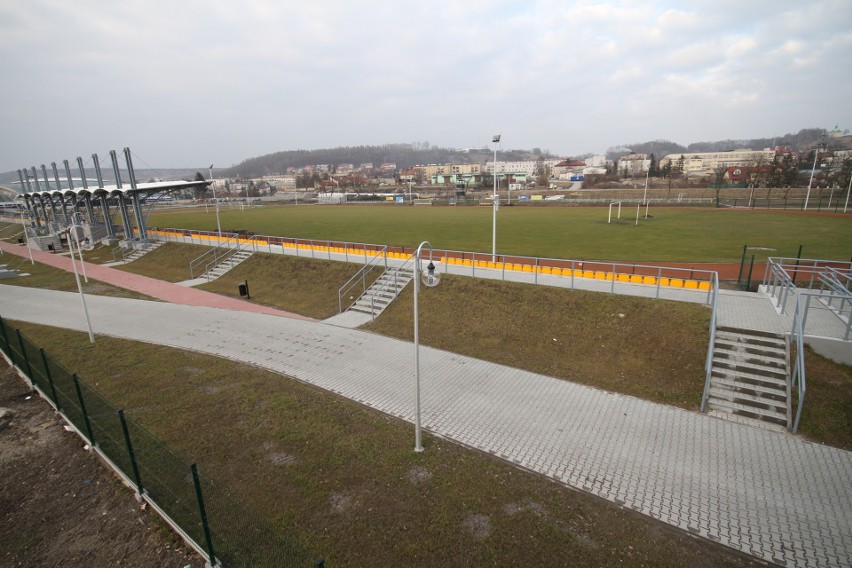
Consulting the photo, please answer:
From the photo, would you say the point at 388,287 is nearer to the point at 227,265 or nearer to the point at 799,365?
the point at 227,265

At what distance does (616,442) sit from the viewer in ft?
32.7

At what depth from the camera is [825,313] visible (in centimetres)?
1340

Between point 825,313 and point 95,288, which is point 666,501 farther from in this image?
point 95,288

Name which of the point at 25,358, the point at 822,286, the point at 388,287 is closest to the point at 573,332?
the point at 822,286

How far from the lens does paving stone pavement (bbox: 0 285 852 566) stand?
7590mm

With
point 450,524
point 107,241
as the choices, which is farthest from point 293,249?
point 107,241

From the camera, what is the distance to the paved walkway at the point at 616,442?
24.9ft

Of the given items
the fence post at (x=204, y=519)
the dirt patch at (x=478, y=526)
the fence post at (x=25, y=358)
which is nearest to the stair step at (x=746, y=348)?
the dirt patch at (x=478, y=526)

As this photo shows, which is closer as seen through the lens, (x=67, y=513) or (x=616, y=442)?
(x=67, y=513)

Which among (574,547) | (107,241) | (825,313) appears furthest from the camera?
(107,241)

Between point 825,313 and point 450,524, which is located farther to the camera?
point 825,313

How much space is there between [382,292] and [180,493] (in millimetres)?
14298

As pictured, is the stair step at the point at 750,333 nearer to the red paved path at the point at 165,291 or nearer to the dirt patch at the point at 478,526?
the dirt patch at the point at 478,526

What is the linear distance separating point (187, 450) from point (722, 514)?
37.4 ft
